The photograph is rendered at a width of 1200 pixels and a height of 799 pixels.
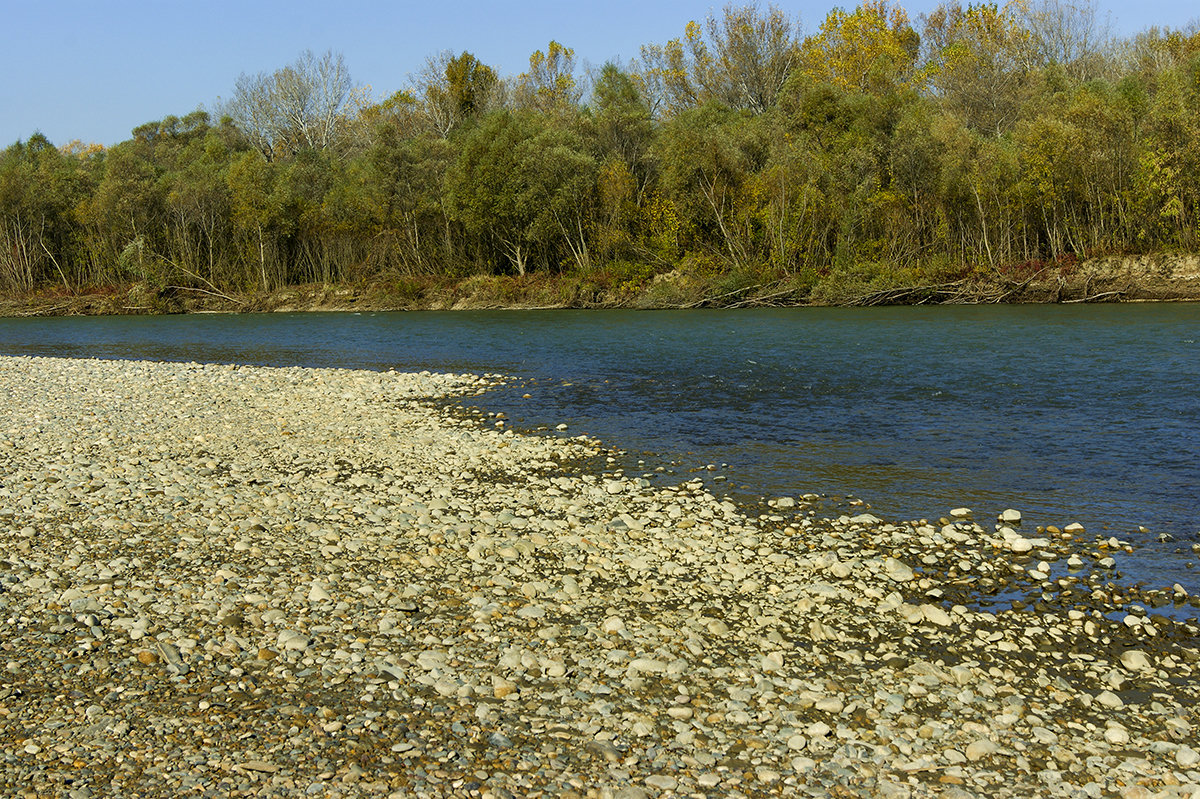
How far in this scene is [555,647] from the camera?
25.4 feet

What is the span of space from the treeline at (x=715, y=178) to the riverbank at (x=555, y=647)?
149ft

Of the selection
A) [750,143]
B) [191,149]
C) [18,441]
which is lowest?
[18,441]

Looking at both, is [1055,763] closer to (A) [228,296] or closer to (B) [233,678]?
(B) [233,678]

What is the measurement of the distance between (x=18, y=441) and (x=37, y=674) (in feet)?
37.5

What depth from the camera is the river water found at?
1284 centimetres

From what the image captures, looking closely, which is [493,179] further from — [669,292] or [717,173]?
[669,292]

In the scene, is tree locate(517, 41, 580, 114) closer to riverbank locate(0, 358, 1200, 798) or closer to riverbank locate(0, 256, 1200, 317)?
riverbank locate(0, 256, 1200, 317)

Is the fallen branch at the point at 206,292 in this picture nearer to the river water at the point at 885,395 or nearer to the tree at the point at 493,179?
the tree at the point at 493,179

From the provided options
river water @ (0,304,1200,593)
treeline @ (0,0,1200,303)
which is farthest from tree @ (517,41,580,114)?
river water @ (0,304,1200,593)

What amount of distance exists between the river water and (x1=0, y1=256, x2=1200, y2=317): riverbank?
4.15 meters

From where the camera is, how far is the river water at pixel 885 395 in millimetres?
12836

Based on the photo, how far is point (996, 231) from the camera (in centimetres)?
5428

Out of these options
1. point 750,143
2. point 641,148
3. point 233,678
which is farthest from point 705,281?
point 233,678

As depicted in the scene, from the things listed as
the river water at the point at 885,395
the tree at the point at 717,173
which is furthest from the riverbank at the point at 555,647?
the tree at the point at 717,173
